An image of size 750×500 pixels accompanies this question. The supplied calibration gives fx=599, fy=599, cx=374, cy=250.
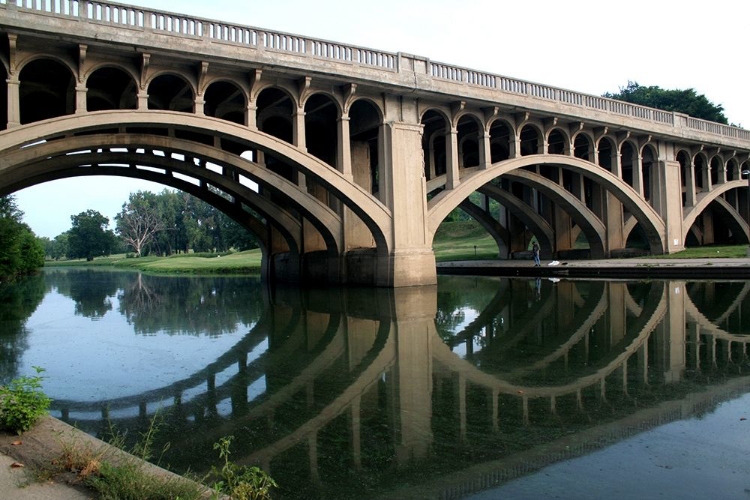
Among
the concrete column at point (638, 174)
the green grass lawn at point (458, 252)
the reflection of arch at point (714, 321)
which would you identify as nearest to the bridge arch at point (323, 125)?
the reflection of arch at point (714, 321)

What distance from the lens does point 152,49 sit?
57.0 feet

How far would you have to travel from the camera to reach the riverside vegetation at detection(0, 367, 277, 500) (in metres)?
3.34

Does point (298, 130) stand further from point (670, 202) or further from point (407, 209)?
point (670, 202)

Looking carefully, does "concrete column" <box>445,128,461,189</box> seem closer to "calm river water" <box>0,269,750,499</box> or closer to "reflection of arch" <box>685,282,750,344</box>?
"calm river water" <box>0,269,750,499</box>

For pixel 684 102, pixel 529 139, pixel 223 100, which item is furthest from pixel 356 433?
pixel 684 102

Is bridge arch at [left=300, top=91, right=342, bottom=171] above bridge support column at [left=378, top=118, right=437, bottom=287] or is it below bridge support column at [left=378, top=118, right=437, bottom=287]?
above

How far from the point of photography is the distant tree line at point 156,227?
347 feet

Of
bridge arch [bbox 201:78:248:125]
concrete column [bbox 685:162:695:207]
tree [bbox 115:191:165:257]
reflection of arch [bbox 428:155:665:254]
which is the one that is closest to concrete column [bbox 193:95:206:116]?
bridge arch [bbox 201:78:248:125]

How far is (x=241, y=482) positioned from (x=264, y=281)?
29838mm

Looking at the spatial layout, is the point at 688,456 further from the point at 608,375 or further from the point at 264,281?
the point at 264,281

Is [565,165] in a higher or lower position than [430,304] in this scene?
higher

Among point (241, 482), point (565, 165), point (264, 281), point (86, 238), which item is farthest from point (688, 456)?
point (86, 238)

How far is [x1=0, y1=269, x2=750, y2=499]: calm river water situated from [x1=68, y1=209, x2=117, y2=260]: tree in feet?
371

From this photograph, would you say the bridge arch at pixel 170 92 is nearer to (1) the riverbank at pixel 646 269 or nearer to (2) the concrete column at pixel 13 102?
(2) the concrete column at pixel 13 102
